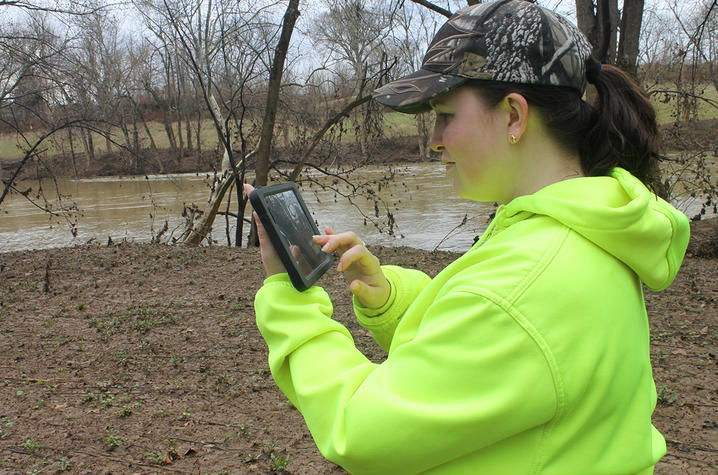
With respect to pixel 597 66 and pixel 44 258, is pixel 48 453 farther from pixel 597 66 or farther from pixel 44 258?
pixel 44 258

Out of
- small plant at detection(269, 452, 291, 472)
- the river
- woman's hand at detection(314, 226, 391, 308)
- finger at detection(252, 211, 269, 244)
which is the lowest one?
the river

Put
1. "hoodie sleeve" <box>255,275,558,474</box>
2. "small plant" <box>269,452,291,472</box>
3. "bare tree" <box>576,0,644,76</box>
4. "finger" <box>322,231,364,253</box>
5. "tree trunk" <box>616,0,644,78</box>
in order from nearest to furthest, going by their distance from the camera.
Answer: "hoodie sleeve" <box>255,275,558,474</box> → "finger" <box>322,231,364,253</box> → "small plant" <box>269,452,291,472</box> → "bare tree" <box>576,0,644,76</box> → "tree trunk" <box>616,0,644,78</box>

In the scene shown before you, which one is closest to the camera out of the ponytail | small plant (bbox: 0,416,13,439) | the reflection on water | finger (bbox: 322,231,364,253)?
the ponytail

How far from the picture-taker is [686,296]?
A: 19.2 ft

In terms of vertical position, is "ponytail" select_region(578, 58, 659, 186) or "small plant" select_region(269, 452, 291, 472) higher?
"ponytail" select_region(578, 58, 659, 186)

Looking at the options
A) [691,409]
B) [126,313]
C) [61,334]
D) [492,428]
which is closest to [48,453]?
[61,334]

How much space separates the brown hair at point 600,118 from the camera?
123cm

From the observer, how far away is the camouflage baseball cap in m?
1.19

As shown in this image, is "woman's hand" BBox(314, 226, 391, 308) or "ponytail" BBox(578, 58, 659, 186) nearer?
"ponytail" BBox(578, 58, 659, 186)

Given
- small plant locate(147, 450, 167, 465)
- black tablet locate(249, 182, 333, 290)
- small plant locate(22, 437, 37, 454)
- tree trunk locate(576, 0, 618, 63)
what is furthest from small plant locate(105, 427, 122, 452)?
tree trunk locate(576, 0, 618, 63)

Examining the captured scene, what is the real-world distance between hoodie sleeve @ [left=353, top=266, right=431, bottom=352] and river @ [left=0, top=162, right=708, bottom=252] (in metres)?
7.15

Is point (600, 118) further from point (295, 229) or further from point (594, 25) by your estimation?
point (594, 25)

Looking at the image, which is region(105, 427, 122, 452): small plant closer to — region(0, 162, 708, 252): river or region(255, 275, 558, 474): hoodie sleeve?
region(255, 275, 558, 474): hoodie sleeve

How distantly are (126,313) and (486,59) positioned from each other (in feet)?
17.7
